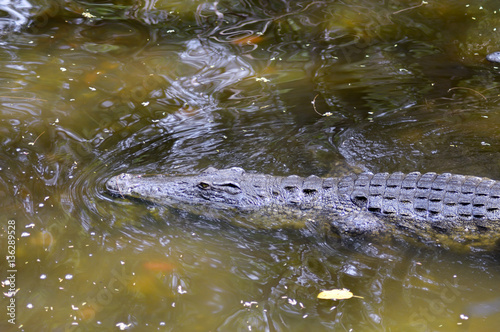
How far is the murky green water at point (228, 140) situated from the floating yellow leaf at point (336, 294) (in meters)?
0.05

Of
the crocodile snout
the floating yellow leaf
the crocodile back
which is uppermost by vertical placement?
the crocodile back

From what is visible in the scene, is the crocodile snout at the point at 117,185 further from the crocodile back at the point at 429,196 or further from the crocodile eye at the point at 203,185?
the crocodile back at the point at 429,196

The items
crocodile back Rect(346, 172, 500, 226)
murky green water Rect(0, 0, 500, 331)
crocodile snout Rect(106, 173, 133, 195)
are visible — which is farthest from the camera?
crocodile snout Rect(106, 173, 133, 195)

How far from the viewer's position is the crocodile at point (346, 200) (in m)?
4.12

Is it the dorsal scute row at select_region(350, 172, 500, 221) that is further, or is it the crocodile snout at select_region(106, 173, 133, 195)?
the crocodile snout at select_region(106, 173, 133, 195)

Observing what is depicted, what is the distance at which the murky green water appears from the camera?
3.71 meters

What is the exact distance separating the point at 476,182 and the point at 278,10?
199 inches

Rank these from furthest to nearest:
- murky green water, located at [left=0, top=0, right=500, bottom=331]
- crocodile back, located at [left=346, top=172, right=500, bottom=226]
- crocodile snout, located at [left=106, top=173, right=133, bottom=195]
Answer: crocodile snout, located at [left=106, top=173, right=133, bottom=195], crocodile back, located at [left=346, top=172, right=500, bottom=226], murky green water, located at [left=0, top=0, right=500, bottom=331]

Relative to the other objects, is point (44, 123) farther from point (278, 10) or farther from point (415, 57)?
point (415, 57)

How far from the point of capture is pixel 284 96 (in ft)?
20.0

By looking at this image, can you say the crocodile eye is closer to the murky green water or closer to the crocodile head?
the crocodile head

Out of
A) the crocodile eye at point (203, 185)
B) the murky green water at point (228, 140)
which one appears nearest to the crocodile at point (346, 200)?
the crocodile eye at point (203, 185)

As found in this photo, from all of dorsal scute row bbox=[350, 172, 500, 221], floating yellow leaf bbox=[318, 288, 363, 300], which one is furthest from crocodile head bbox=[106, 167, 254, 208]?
floating yellow leaf bbox=[318, 288, 363, 300]

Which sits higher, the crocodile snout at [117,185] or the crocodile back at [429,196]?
the crocodile back at [429,196]
